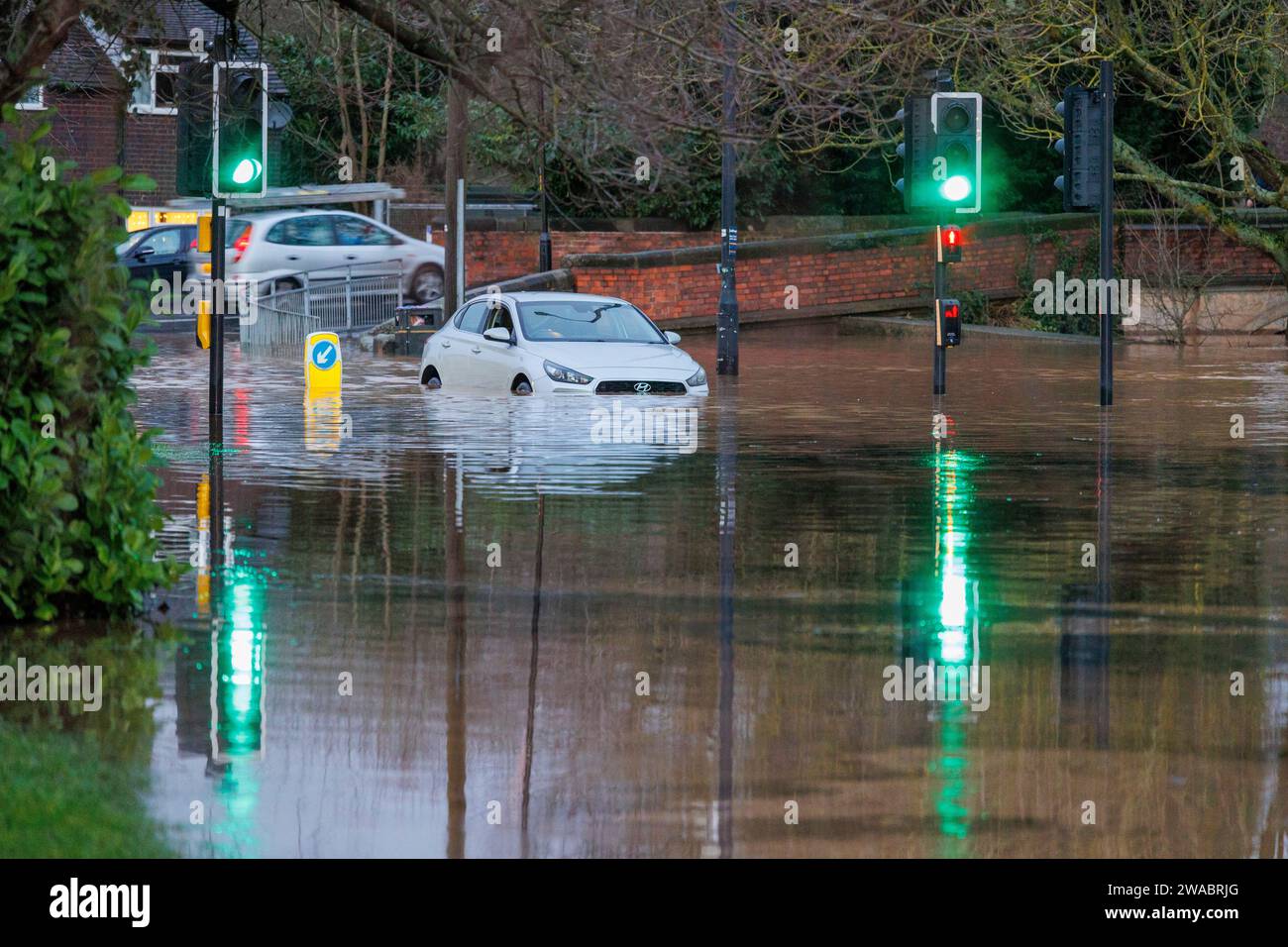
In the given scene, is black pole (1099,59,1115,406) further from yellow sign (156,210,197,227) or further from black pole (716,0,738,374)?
yellow sign (156,210,197,227)

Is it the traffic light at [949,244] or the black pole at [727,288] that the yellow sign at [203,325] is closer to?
the black pole at [727,288]

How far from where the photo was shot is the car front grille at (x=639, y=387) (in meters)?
22.3

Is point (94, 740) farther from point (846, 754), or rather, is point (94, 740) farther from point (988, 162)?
point (988, 162)

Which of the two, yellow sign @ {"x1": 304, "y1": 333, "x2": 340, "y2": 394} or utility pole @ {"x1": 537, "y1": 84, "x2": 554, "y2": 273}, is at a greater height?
utility pole @ {"x1": 537, "y1": 84, "x2": 554, "y2": 273}

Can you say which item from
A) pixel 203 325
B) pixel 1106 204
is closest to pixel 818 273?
pixel 1106 204

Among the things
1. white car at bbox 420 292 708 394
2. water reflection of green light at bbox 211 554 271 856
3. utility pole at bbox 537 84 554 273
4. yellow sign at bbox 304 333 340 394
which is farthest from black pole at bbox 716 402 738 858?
utility pole at bbox 537 84 554 273

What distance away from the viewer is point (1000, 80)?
30.2 m

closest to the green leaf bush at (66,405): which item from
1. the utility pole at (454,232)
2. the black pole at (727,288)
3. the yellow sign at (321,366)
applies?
the yellow sign at (321,366)

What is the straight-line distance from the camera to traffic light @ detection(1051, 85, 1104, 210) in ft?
68.3

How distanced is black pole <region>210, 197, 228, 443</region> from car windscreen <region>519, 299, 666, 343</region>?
547cm

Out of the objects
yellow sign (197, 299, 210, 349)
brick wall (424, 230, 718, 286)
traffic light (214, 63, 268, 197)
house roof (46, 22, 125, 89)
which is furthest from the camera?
brick wall (424, 230, 718, 286)

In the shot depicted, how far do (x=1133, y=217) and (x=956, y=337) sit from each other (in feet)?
58.7
